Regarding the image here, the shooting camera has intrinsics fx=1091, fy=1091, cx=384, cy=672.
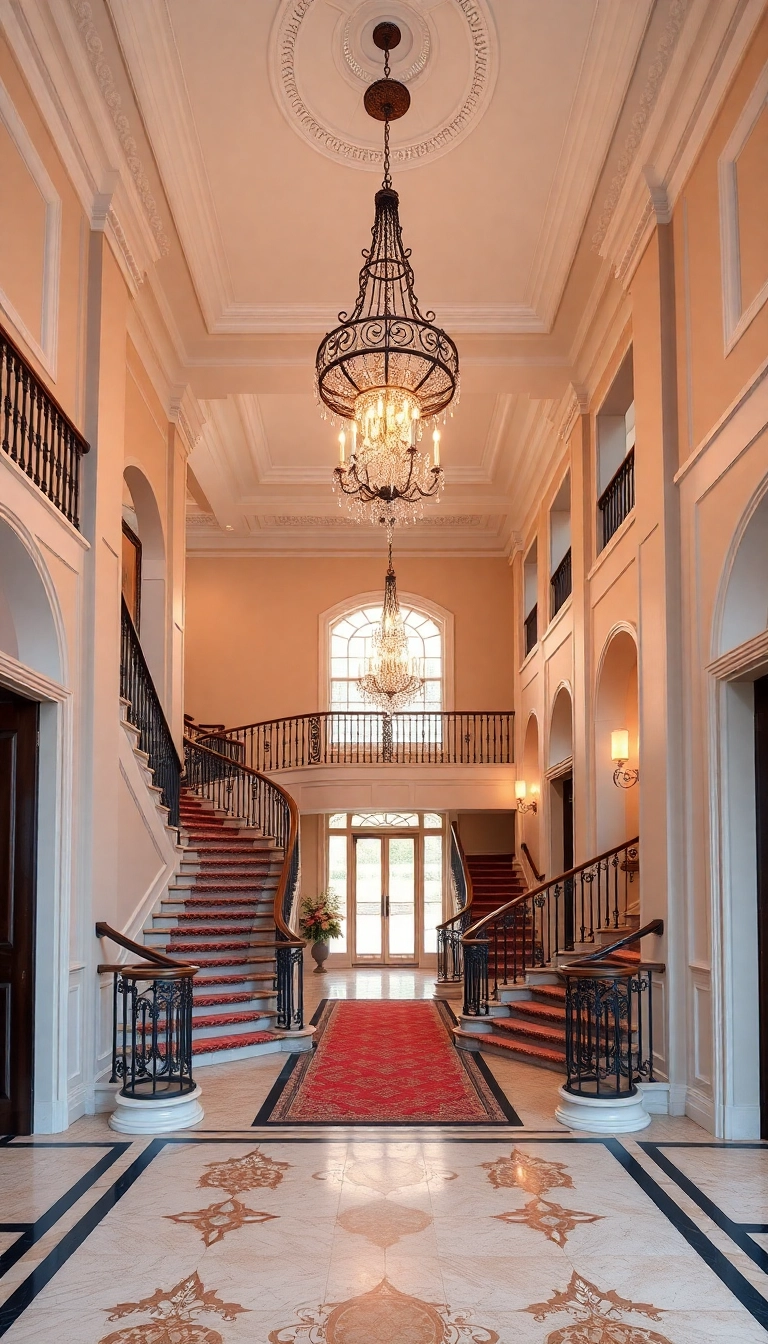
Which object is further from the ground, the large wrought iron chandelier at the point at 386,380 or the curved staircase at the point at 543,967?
the large wrought iron chandelier at the point at 386,380

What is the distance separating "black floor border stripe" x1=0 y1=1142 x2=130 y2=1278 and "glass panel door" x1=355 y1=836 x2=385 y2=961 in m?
11.8

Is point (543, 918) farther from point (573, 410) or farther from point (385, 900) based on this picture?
point (385, 900)

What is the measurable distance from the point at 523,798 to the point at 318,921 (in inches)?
143

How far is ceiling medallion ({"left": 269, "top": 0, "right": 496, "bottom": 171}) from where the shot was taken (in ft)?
21.4

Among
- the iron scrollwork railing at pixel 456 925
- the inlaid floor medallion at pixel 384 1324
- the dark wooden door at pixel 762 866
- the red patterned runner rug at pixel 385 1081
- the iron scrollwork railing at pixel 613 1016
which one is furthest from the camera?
the iron scrollwork railing at pixel 456 925

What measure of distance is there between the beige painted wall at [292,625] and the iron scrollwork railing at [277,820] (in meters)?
1.51

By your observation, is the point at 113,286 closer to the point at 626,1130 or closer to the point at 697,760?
the point at 697,760

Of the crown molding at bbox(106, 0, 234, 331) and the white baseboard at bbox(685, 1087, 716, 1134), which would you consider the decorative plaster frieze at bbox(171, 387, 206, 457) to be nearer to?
the crown molding at bbox(106, 0, 234, 331)

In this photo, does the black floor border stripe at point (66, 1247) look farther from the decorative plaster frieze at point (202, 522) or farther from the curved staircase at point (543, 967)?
the decorative plaster frieze at point (202, 522)

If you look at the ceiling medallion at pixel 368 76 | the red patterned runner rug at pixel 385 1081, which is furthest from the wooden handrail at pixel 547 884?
the ceiling medallion at pixel 368 76

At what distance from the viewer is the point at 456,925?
14961 mm

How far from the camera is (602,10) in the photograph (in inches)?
249

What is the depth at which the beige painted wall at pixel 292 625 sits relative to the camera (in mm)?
17703

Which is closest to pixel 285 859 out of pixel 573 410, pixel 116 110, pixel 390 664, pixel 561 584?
pixel 390 664
